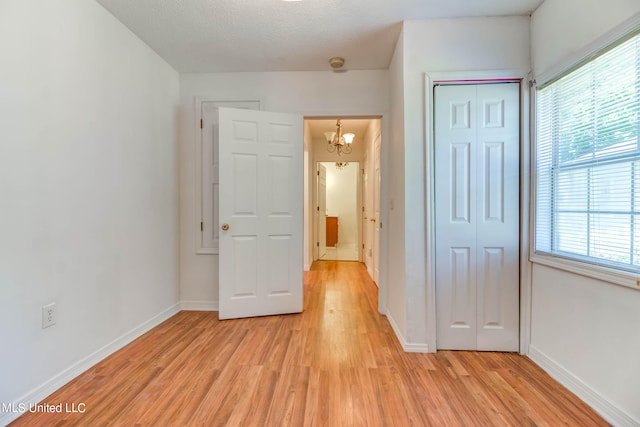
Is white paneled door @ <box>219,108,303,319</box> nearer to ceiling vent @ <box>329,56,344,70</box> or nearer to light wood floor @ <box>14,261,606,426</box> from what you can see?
light wood floor @ <box>14,261,606,426</box>

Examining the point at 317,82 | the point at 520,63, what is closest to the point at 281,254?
the point at 317,82

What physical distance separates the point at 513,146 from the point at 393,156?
91cm

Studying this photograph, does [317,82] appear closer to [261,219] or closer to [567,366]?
[261,219]

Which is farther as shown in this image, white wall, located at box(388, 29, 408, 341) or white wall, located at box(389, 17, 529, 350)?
white wall, located at box(388, 29, 408, 341)

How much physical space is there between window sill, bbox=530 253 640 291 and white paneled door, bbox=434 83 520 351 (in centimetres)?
22

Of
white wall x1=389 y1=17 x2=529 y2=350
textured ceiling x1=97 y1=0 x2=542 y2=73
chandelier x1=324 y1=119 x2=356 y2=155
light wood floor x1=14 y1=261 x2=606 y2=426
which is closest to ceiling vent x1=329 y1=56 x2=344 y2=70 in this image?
textured ceiling x1=97 y1=0 x2=542 y2=73

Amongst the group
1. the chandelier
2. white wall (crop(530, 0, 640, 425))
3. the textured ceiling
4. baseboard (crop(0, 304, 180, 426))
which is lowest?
baseboard (crop(0, 304, 180, 426))

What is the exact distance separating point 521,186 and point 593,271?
28.1 inches

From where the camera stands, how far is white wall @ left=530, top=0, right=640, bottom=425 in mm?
1348

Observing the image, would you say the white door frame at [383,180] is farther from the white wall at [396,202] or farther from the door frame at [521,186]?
the door frame at [521,186]

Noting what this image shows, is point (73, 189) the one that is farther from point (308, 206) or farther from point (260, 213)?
point (308, 206)

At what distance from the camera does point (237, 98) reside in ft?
9.62

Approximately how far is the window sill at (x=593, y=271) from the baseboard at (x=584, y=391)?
600mm

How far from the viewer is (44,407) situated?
4.86ft
